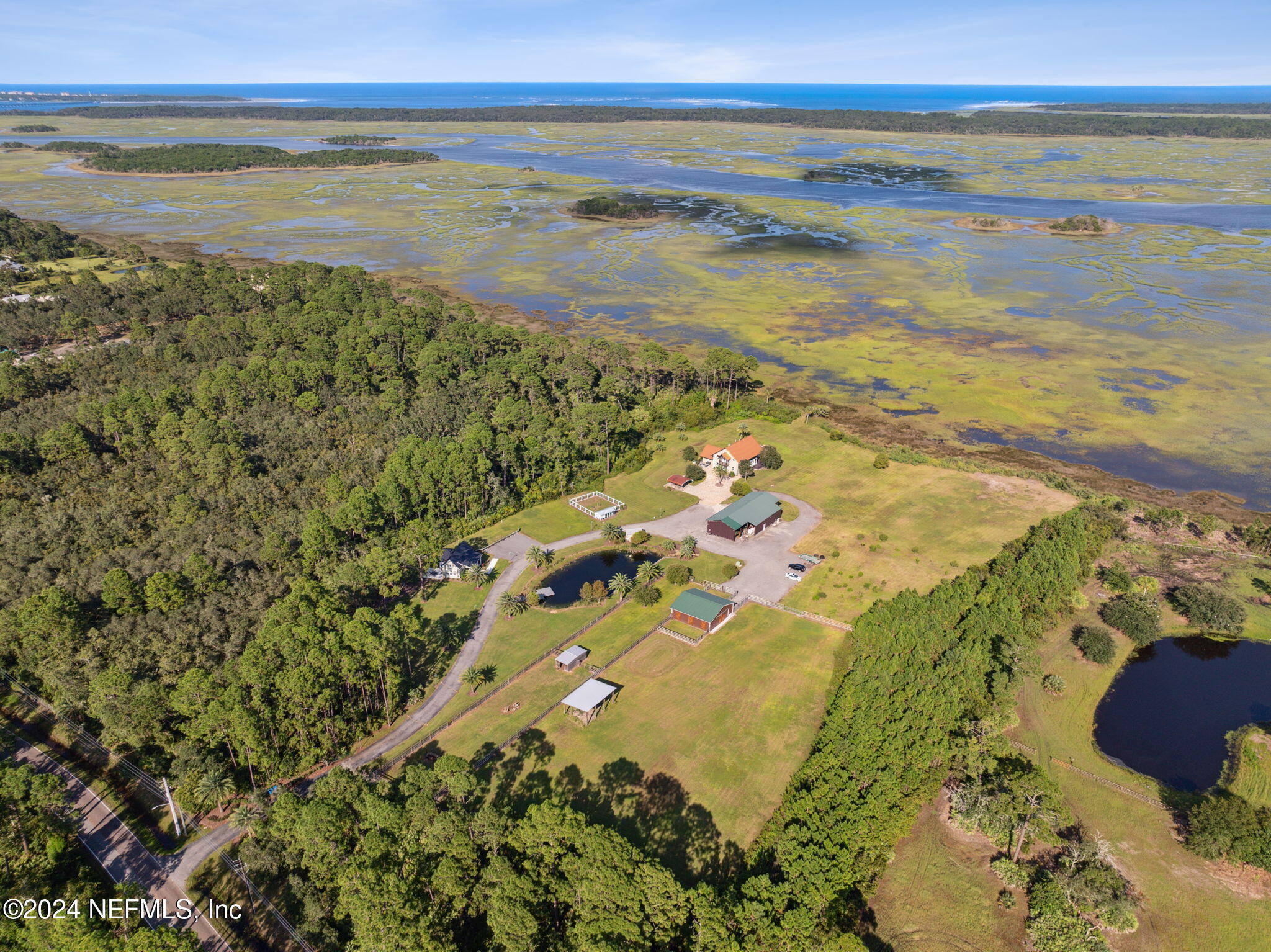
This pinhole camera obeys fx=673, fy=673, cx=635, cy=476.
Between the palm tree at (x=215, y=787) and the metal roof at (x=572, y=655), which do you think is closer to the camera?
the palm tree at (x=215, y=787)

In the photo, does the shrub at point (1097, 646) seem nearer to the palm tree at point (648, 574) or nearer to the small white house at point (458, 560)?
the palm tree at point (648, 574)

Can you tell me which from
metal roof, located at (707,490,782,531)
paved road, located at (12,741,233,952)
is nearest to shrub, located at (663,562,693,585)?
metal roof, located at (707,490,782,531)

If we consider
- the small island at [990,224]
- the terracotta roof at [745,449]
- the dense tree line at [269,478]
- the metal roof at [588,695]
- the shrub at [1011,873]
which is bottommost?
the shrub at [1011,873]

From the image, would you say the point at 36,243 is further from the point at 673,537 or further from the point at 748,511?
the point at 748,511

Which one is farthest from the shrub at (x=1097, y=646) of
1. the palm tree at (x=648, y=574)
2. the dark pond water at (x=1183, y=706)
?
the palm tree at (x=648, y=574)

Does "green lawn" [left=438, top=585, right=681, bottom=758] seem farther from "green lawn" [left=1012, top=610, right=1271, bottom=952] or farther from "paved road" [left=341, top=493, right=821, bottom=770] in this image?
"green lawn" [left=1012, top=610, right=1271, bottom=952]

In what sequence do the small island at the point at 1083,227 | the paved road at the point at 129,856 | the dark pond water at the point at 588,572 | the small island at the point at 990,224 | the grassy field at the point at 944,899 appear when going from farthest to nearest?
the small island at the point at 990,224
the small island at the point at 1083,227
the dark pond water at the point at 588,572
the grassy field at the point at 944,899
the paved road at the point at 129,856

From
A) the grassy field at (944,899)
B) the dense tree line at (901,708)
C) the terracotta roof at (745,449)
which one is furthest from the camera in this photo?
the terracotta roof at (745,449)
